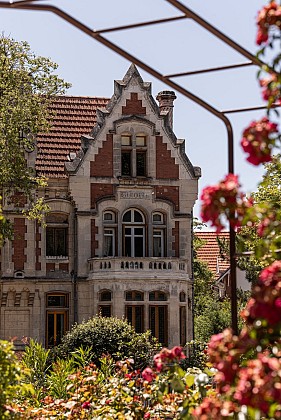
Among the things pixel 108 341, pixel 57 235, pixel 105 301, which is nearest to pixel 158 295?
pixel 105 301

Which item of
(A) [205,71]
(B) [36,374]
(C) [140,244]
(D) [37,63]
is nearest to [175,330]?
(C) [140,244]

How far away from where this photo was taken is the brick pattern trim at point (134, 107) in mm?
34250

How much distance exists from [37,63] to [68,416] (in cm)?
1966

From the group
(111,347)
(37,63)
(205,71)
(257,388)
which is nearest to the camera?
(257,388)

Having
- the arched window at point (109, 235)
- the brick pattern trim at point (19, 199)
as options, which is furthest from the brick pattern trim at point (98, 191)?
the brick pattern trim at point (19, 199)

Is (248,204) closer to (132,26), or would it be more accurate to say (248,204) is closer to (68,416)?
(132,26)

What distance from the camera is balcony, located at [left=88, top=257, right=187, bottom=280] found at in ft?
107

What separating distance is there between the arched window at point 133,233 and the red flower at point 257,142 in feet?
89.0

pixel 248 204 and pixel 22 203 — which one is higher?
pixel 22 203

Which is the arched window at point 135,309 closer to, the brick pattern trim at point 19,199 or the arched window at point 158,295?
the arched window at point 158,295

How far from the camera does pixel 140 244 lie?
111 ft

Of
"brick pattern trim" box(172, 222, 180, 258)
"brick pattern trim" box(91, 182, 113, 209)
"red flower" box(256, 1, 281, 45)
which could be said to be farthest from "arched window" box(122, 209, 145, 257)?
"red flower" box(256, 1, 281, 45)

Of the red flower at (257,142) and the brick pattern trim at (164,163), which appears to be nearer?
the red flower at (257,142)

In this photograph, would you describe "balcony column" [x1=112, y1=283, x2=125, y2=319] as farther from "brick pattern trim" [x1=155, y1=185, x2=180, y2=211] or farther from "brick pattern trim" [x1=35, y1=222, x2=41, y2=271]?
"brick pattern trim" [x1=155, y1=185, x2=180, y2=211]
